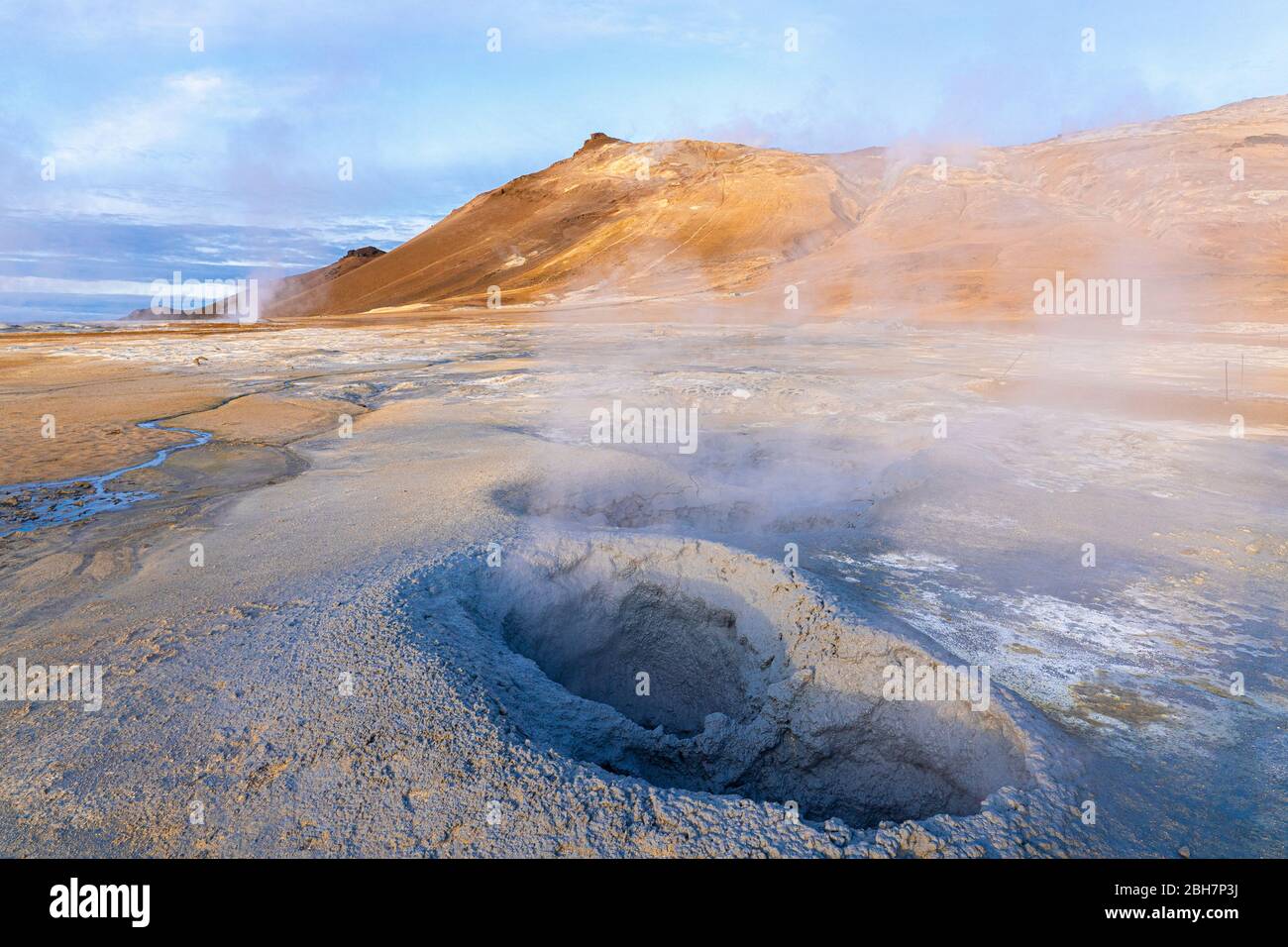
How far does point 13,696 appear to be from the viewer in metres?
2.56

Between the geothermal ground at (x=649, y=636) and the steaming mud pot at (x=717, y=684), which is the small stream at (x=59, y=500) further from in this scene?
the steaming mud pot at (x=717, y=684)

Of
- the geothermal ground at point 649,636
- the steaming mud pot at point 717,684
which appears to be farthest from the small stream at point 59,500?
the steaming mud pot at point 717,684

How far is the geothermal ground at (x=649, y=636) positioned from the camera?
6.64 ft

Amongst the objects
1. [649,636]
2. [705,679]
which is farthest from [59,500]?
[705,679]

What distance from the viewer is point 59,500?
5.21 metres

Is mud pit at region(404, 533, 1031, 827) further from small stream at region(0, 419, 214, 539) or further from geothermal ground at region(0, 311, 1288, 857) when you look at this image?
small stream at region(0, 419, 214, 539)

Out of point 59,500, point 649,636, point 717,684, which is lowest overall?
point 717,684

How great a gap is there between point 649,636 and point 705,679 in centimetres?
36

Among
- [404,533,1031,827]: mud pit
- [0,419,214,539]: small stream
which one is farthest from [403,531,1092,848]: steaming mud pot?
[0,419,214,539]: small stream

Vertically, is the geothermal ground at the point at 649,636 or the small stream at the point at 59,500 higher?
the small stream at the point at 59,500

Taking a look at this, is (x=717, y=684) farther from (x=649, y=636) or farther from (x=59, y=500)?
(x=59, y=500)

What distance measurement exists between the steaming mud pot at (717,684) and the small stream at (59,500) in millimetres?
3013

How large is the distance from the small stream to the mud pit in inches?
119

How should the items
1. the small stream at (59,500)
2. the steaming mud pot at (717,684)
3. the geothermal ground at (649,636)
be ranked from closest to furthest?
the geothermal ground at (649,636) < the steaming mud pot at (717,684) < the small stream at (59,500)
